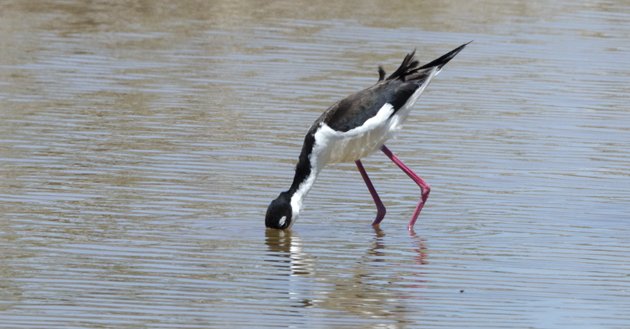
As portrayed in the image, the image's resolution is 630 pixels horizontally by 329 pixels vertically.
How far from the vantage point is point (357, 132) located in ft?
36.1

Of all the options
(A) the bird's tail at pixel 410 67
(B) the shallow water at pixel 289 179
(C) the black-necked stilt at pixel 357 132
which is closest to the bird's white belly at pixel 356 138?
(C) the black-necked stilt at pixel 357 132

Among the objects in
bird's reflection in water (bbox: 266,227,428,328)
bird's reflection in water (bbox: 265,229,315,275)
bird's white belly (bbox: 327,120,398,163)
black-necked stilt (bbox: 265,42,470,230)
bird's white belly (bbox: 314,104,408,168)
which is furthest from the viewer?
bird's white belly (bbox: 327,120,398,163)

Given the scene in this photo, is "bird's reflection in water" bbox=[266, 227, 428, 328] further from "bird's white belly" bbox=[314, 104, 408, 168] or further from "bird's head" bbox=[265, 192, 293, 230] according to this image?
"bird's white belly" bbox=[314, 104, 408, 168]

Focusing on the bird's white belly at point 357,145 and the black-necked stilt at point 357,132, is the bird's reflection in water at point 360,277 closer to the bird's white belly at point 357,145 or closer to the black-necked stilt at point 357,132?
the black-necked stilt at point 357,132

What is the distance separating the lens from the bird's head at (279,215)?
10.6m

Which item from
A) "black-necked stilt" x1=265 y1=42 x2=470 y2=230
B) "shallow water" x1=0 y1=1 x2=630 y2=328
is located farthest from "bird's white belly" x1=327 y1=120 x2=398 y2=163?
"shallow water" x1=0 y1=1 x2=630 y2=328

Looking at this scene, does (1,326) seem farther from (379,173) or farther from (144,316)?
(379,173)

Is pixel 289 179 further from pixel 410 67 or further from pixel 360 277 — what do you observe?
pixel 360 277

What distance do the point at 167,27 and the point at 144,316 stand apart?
12808mm

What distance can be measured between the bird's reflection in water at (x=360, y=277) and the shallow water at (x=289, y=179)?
0.09ft

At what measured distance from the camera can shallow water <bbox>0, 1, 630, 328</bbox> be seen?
341 inches

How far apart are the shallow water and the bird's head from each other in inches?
3.3

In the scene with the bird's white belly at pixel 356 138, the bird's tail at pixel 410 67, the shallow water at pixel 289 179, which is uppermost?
the bird's tail at pixel 410 67

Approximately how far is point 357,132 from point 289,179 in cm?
128
